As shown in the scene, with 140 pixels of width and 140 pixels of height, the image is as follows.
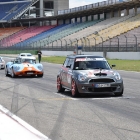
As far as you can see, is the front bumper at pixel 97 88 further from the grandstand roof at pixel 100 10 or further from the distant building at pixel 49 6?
the distant building at pixel 49 6

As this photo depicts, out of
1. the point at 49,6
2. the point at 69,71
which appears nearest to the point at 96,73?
the point at 69,71

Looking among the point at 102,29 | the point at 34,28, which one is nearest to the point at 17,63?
the point at 102,29

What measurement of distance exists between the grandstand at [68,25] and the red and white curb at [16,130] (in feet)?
112

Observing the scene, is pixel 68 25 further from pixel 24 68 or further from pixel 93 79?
pixel 93 79

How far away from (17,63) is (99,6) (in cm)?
5082

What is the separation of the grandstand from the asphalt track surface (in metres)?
29.2

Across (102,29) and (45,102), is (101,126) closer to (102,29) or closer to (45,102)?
(45,102)

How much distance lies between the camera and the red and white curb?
745 centimetres

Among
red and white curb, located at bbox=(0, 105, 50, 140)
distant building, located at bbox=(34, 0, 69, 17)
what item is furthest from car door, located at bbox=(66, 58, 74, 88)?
distant building, located at bbox=(34, 0, 69, 17)

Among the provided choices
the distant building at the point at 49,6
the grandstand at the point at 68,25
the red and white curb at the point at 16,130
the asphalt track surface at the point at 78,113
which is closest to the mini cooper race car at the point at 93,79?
the asphalt track surface at the point at 78,113

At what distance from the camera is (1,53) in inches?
3447

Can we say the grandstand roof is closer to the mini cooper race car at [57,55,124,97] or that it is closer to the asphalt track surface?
the mini cooper race car at [57,55,124,97]

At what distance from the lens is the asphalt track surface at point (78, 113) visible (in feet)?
26.7

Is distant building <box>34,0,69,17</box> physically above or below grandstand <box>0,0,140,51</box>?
above
